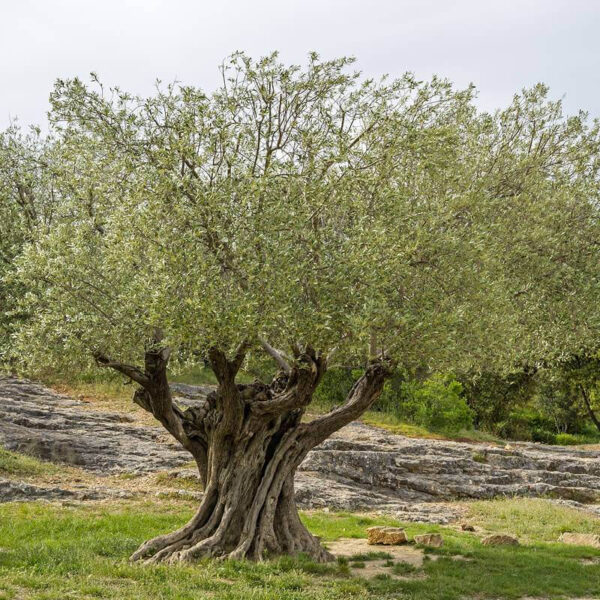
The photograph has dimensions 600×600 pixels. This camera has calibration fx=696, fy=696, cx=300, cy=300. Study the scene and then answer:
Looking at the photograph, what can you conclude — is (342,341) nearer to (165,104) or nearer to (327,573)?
(327,573)

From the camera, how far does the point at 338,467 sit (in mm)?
31281

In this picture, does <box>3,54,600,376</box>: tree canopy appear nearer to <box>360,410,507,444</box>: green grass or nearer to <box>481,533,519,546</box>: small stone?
<box>481,533,519,546</box>: small stone

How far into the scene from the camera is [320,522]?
78.1ft

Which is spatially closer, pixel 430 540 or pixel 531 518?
pixel 430 540

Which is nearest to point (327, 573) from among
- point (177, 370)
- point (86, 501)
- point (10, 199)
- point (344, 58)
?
point (177, 370)

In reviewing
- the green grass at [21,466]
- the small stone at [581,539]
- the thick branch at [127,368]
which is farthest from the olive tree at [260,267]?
the green grass at [21,466]

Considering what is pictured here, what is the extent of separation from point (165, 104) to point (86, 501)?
14.6m

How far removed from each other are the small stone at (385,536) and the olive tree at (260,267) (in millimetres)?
3762

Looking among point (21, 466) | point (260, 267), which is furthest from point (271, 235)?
point (21, 466)

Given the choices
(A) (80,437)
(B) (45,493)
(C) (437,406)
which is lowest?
(B) (45,493)

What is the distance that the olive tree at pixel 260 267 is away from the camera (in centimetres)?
1518

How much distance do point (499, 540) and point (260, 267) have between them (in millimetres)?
13353

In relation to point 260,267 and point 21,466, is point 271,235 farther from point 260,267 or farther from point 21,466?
point 21,466

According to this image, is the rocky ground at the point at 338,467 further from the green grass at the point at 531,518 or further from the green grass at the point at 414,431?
the green grass at the point at 414,431
